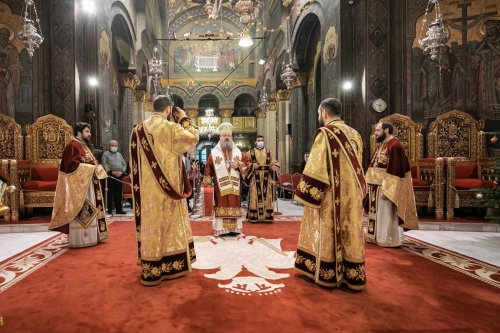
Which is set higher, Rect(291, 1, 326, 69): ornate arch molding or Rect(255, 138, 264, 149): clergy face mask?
Rect(291, 1, 326, 69): ornate arch molding

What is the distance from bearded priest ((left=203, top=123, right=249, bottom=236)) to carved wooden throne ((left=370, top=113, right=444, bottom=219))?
370cm

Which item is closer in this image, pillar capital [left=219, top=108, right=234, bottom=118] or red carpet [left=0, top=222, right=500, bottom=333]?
red carpet [left=0, top=222, right=500, bottom=333]

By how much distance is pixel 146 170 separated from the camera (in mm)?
3326

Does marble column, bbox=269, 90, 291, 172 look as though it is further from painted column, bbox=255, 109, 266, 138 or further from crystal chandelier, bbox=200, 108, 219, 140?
→ crystal chandelier, bbox=200, 108, 219, 140

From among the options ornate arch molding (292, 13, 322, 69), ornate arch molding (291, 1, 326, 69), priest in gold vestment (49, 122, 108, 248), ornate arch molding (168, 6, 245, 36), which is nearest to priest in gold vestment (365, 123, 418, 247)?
priest in gold vestment (49, 122, 108, 248)

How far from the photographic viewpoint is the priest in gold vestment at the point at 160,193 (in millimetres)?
3246

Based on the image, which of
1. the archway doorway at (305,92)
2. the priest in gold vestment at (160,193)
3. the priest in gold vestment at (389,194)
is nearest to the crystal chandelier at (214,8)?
the archway doorway at (305,92)

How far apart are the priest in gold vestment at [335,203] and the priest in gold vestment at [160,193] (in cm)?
130

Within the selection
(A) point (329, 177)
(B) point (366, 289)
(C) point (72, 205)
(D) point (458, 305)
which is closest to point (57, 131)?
(C) point (72, 205)

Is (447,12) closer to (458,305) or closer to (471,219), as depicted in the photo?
(471,219)

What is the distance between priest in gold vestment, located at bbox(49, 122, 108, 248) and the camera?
15.8ft

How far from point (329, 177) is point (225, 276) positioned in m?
1.58

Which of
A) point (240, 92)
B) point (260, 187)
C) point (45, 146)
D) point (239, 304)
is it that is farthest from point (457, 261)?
point (240, 92)

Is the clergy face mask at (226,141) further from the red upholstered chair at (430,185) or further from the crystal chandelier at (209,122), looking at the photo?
the crystal chandelier at (209,122)
